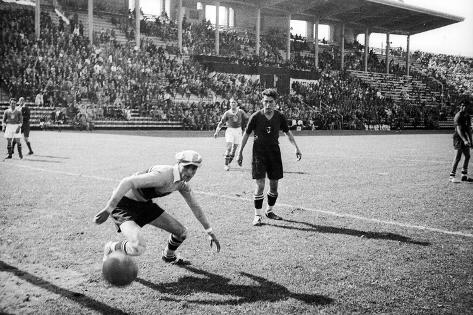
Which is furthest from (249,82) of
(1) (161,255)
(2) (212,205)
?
(1) (161,255)

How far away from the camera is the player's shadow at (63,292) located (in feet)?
12.2

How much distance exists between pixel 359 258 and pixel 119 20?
4042 cm

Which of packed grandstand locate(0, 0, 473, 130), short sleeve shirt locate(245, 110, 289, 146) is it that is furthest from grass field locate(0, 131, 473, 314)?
packed grandstand locate(0, 0, 473, 130)

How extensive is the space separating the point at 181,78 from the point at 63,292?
31572mm

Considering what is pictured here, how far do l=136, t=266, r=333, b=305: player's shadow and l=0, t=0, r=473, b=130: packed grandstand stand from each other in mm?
24794

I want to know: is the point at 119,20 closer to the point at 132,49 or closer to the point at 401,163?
the point at 132,49

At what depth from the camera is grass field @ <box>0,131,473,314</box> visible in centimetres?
390

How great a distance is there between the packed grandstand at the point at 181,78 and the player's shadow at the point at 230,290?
81.3 ft

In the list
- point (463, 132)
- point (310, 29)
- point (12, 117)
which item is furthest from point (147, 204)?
point (310, 29)

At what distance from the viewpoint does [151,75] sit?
32969 mm

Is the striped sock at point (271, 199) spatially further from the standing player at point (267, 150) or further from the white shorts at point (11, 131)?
the white shorts at point (11, 131)

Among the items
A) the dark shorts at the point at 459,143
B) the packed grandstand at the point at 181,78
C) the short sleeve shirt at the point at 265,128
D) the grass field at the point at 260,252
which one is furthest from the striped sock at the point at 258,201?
the packed grandstand at the point at 181,78

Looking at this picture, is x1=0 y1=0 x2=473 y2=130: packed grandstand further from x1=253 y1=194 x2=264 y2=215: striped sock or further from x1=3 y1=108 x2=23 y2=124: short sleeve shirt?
x1=253 y1=194 x2=264 y2=215: striped sock

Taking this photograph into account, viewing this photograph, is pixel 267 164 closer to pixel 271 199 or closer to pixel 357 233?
pixel 271 199
